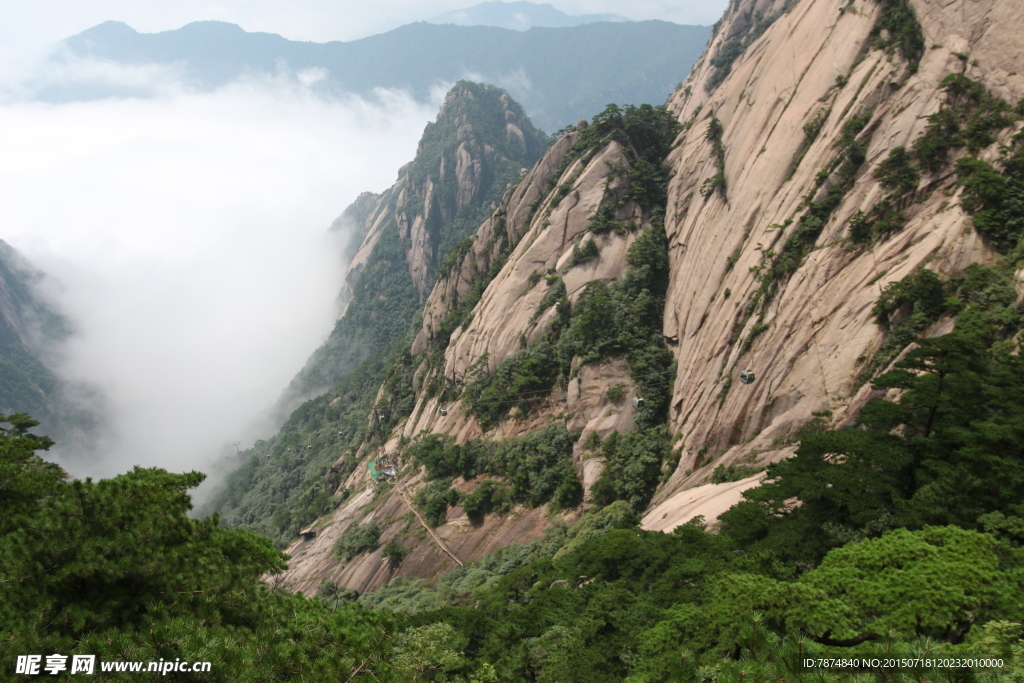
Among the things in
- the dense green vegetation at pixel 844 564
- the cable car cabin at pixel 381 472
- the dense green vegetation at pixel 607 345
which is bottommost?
the dense green vegetation at pixel 844 564

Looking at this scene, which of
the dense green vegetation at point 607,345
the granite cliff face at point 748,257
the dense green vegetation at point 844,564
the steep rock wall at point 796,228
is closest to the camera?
the dense green vegetation at point 844,564

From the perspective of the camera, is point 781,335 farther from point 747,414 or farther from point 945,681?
point 945,681

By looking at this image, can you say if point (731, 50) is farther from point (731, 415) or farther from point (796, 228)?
point (731, 415)

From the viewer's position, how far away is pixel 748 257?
107 ft

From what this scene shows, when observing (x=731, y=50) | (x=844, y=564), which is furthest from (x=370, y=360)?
(x=844, y=564)

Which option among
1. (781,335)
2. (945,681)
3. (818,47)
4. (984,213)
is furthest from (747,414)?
(818,47)

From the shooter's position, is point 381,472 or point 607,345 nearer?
point 607,345

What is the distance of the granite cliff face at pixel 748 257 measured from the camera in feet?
80.8

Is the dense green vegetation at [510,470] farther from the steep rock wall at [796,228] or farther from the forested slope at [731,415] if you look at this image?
the steep rock wall at [796,228]

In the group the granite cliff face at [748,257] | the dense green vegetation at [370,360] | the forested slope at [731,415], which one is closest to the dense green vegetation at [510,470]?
the forested slope at [731,415]

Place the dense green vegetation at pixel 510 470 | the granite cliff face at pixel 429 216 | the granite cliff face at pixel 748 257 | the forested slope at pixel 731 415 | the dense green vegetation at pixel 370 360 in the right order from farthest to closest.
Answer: the granite cliff face at pixel 429 216, the dense green vegetation at pixel 370 360, the dense green vegetation at pixel 510 470, the granite cliff face at pixel 748 257, the forested slope at pixel 731 415

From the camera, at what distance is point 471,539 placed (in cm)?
3750

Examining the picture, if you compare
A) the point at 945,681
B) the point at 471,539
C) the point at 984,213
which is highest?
the point at 984,213

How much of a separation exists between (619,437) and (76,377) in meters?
206
